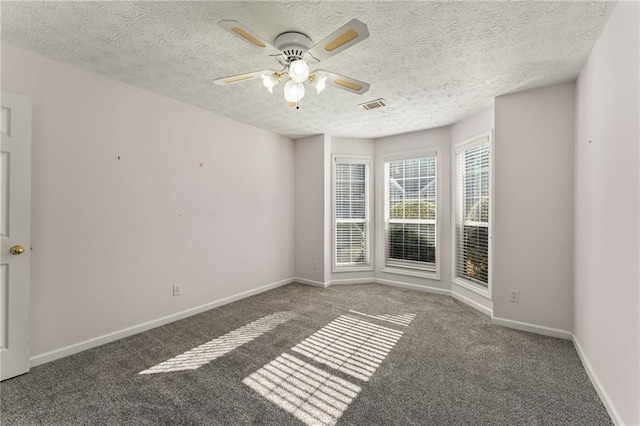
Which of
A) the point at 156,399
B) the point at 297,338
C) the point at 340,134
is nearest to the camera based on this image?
the point at 156,399


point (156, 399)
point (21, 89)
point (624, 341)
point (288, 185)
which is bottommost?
point (156, 399)

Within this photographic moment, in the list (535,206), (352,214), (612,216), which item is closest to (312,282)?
(352,214)

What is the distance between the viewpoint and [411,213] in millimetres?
→ 4590

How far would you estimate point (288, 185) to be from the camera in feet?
16.0

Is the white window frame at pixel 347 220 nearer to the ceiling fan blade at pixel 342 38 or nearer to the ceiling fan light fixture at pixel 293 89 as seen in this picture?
the ceiling fan light fixture at pixel 293 89

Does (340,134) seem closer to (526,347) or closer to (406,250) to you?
(406,250)

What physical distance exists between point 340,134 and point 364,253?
2.08 metres

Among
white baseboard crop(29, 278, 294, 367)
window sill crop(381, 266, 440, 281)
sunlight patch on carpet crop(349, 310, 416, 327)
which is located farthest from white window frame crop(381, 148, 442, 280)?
white baseboard crop(29, 278, 294, 367)

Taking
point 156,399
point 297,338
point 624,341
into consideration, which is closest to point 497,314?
point 624,341

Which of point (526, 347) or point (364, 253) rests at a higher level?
point (364, 253)

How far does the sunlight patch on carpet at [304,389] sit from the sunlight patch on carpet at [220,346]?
0.50m

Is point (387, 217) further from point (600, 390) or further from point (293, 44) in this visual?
point (293, 44)

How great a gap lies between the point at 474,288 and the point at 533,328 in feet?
2.68

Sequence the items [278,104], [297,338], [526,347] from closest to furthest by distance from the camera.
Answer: [526,347] < [297,338] < [278,104]
